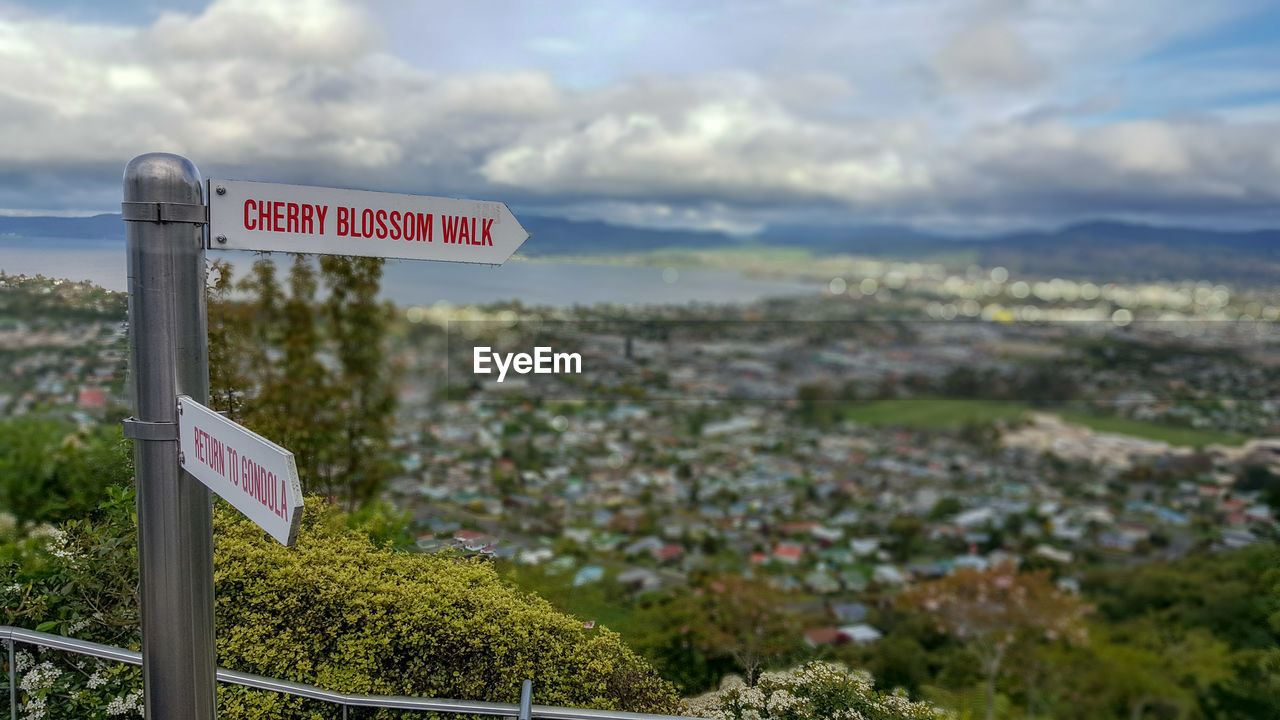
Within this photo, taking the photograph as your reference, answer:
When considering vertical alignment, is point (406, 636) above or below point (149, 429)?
below

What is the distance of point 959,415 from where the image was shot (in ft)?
109

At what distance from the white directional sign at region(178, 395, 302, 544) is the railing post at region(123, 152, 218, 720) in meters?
0.05

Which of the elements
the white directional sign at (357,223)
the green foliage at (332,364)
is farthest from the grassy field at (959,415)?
the white directional sign at (357,223)

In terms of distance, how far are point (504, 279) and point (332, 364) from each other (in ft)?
8.49

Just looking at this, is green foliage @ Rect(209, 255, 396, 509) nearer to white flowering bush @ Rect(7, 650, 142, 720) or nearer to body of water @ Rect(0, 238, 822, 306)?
body of water @ Rect(0, 238, 822, 306)

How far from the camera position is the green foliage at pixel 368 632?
8.26 ft

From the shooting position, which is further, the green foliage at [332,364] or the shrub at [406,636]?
the green foliage at [332,364]

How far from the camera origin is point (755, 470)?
25391 mm

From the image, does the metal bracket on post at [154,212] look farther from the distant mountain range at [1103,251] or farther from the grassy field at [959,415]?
Answer: the grassy field at [959,415]

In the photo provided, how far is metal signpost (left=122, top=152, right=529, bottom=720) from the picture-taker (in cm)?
143

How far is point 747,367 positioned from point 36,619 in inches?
1208

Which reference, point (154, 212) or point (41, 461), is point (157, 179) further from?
point (41, 461)

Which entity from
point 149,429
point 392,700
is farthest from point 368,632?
point 149,429

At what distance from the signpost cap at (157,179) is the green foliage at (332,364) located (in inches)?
177
